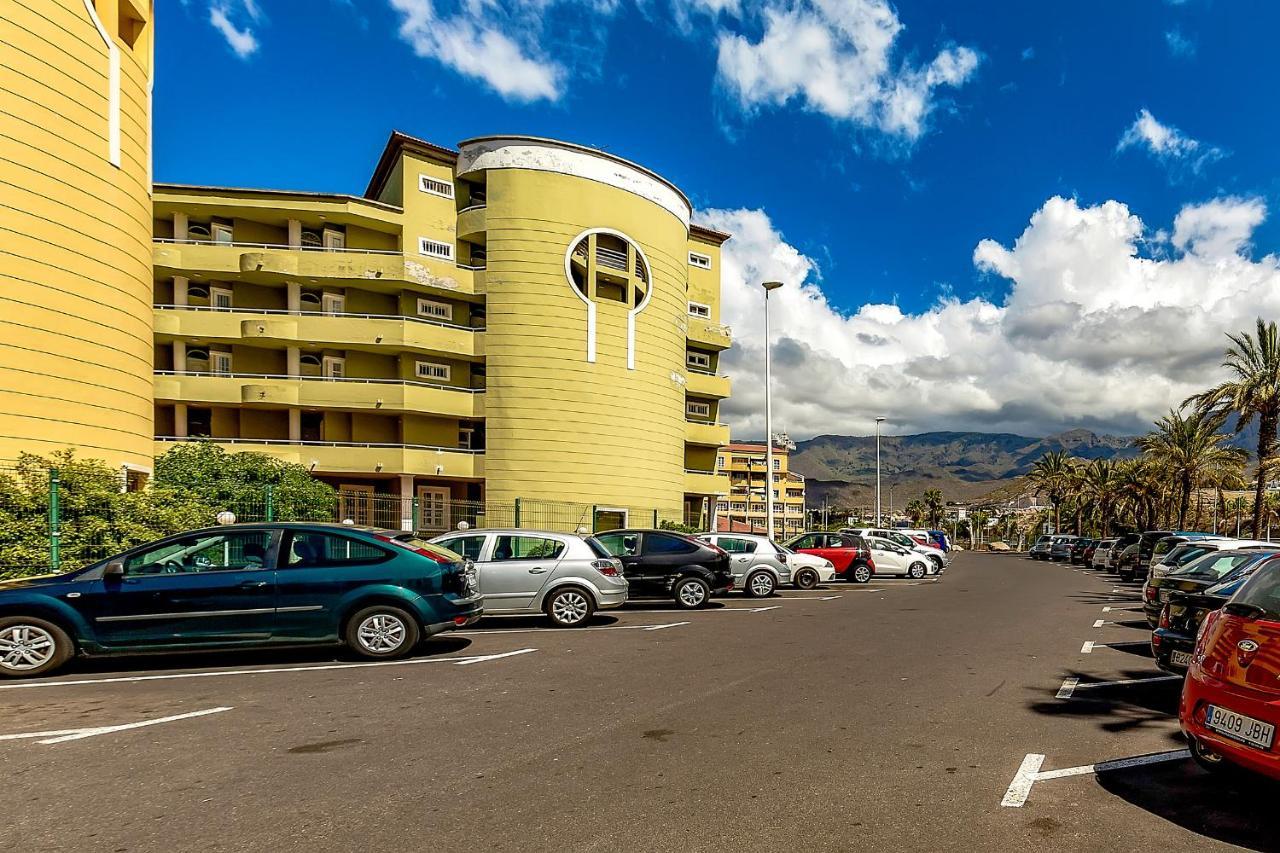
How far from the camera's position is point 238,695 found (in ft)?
24.6

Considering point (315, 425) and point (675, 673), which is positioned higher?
point (315, 425)

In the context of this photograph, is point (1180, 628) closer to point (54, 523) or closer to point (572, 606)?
point (572, 606)

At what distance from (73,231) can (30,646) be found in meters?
11.3

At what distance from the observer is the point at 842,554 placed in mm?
25781

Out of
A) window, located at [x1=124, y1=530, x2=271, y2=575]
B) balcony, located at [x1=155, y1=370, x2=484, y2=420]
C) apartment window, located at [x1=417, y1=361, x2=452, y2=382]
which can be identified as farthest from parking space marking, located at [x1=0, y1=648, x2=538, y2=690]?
apartment window, located at [x1=417, y1=361, x2=452, y2=382]

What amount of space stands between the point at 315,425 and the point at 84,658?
1130 inches

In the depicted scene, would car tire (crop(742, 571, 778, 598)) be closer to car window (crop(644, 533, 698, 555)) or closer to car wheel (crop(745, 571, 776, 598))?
car wheel (crop(745, 571, 776, 598))

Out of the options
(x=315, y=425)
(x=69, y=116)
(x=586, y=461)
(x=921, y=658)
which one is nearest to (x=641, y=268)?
(x=586, y=461)

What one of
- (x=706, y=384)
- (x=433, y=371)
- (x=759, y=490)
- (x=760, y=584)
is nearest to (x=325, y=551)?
(x=760, y=584)

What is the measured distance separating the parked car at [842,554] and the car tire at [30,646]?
20.1 meters

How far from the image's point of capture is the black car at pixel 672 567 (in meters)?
15.8

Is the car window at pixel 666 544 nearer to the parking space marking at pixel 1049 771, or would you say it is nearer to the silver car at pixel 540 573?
the silver car at pixel 540 573

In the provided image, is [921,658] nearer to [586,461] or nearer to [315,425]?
[586,461]

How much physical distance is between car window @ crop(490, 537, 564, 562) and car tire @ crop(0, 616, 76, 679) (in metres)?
5.40
